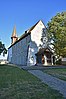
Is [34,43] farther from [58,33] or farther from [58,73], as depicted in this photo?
[58,73]

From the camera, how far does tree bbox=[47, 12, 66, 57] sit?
47.3 meters

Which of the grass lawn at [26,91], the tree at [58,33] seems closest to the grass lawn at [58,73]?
the grass lawn at [26,91]

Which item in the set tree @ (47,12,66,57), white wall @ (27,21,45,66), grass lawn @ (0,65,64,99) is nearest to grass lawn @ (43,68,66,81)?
grass lawn @ (0,65,64,99)

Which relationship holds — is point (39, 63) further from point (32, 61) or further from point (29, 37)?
point (29, 37)

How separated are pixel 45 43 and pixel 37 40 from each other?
233 centimetres

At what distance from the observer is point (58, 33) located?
48625 millimetres

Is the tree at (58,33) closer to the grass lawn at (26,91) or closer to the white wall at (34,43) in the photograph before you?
the white wall at (34,43)

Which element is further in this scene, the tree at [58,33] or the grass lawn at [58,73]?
the tree at [58,33]

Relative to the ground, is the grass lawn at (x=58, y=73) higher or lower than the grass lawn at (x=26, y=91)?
higher

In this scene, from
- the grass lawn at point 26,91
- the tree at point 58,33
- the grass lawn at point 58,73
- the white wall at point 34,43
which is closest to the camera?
the grass lawn at point 26,91

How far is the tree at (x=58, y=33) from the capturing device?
47.3 metres

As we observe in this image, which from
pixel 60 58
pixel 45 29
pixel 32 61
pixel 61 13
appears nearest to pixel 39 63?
pixel 32 61

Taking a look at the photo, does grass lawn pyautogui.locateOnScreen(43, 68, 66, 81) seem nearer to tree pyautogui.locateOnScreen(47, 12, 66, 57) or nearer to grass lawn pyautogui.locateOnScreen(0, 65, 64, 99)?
Result: grass lawn pyautogui.locateOnScreen(0, 65, 64, 99)

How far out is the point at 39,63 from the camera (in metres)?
54.2
